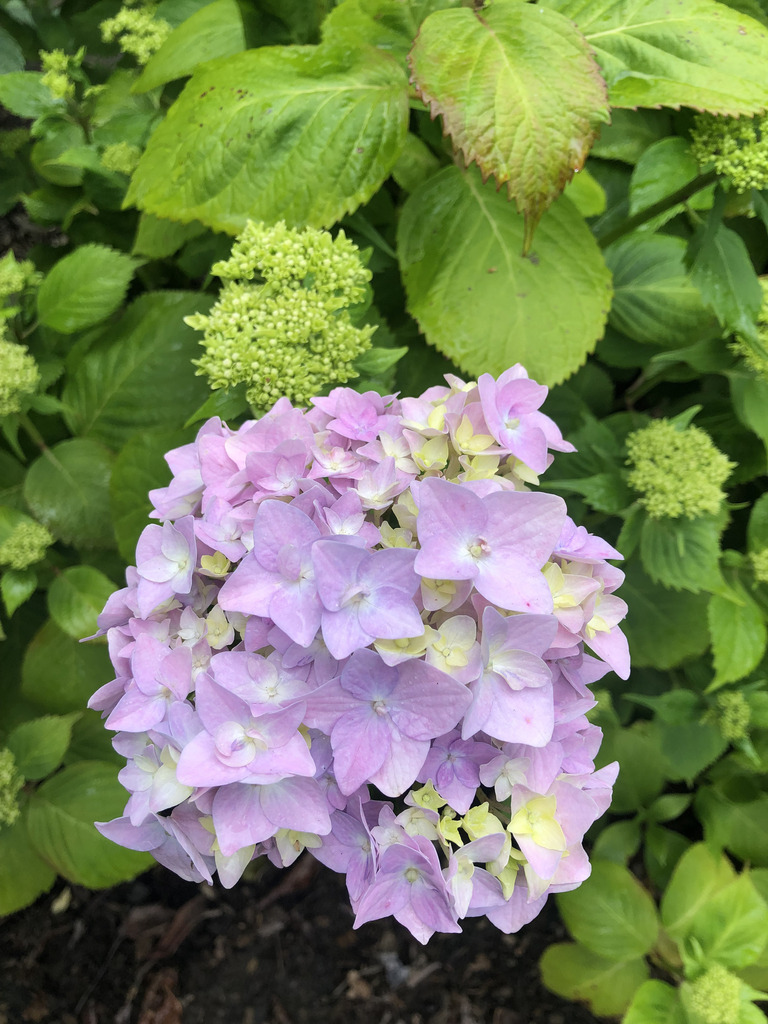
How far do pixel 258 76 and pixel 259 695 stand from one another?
757mm

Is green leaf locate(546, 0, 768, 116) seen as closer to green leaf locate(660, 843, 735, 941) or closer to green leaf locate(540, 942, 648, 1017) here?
green leaf locate(660, 843, 735, 941)

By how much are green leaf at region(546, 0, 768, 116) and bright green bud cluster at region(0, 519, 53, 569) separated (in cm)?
93

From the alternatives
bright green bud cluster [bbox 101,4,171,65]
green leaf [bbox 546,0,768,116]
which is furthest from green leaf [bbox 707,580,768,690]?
bright green bud cluster [bbox 101,4,171,65]

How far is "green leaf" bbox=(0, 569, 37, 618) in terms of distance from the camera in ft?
3.09

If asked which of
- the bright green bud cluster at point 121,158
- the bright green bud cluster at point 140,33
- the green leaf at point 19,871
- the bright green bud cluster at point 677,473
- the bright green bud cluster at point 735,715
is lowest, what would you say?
the green leaf at point 19,871

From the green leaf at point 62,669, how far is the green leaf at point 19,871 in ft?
0.75

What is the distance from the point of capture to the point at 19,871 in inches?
43.3

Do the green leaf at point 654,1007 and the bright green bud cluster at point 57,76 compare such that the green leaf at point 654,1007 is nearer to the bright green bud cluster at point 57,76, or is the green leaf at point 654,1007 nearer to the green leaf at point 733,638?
the green leaf at point 733,638

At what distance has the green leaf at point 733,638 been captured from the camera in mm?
1031

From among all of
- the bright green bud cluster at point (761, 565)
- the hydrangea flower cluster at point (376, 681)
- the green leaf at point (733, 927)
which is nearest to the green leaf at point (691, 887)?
the green leaf at point (733, 927)

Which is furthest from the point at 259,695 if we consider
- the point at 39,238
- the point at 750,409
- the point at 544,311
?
the point at 39,238

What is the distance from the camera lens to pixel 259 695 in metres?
0.50

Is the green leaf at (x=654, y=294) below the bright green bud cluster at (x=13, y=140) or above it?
below

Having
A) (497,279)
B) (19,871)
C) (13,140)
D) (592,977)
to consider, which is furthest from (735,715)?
(13,140)
